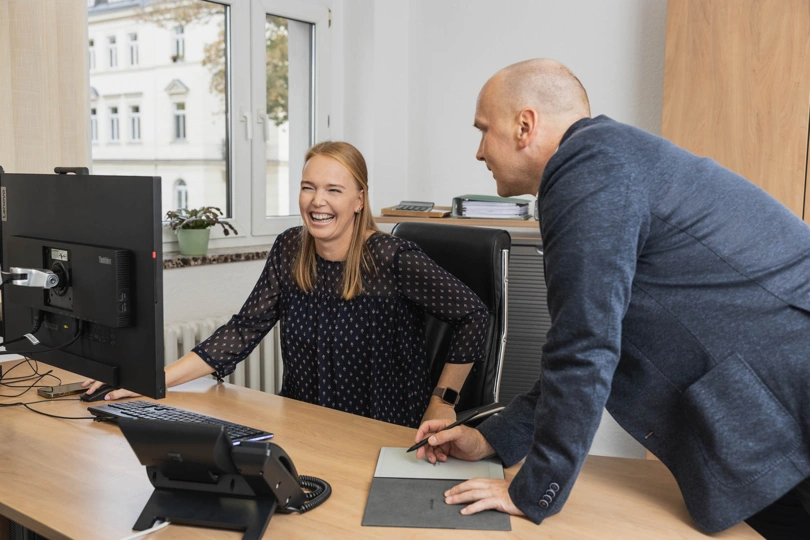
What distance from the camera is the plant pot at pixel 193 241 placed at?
2908 millimetres

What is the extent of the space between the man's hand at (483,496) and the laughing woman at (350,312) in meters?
0.69

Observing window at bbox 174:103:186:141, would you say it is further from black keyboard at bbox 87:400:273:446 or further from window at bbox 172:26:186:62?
black keyboard at bbox 87:400:273:446

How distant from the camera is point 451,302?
1.91 m

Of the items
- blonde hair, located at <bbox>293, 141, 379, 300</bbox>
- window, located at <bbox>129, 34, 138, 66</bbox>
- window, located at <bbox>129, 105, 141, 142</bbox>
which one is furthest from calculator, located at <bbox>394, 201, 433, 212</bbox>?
window, located at <bbox>129, 34, 138, 66</bbox>

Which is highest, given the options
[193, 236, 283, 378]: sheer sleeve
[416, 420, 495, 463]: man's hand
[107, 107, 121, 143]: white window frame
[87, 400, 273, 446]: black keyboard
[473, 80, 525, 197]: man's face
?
[107, 107, 121, 143]: white window frame

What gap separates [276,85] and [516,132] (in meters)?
2.35

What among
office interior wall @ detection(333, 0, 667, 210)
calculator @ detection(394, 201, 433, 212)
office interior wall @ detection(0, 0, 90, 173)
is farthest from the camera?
Result: office interior wall @ detection(333, 0, 667, 210)

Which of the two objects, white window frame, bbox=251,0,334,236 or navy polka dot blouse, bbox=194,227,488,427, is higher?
white window frame, bbox=251,0,334,236

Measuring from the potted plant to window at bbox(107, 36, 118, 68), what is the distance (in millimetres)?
594

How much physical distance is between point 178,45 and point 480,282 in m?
1.78

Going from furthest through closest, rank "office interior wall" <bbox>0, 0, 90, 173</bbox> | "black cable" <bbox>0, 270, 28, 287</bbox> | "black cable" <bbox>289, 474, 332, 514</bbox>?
"office interior wall" <bbox>0, 0, 90, 173</bbox>
"black cable" <bbox>0, 270, 28, 287</bbox>
"black cable" <bbox>289, 474, 332, 514</bbox>

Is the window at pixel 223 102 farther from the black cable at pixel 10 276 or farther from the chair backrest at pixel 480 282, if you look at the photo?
the black cable at pixel 10 276

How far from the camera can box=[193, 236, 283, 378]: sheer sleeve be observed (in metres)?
1.91

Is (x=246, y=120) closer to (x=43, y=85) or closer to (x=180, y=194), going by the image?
(x=180, y=194)
